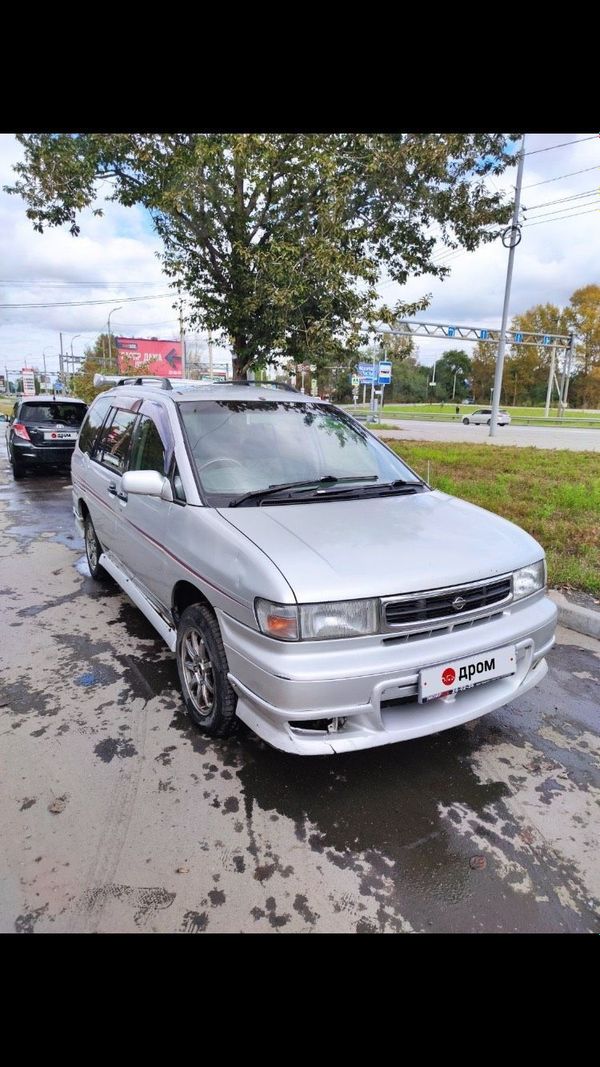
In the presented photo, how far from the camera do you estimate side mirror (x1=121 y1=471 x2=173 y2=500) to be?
10.0 feet

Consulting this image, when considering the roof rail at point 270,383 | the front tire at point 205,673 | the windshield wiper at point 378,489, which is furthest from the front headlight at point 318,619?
the roof rail at point 270,383

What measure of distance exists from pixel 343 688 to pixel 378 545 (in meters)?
0.67

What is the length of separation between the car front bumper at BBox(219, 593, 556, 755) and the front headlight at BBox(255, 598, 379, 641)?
0.04 meters

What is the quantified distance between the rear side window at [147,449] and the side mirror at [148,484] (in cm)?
24

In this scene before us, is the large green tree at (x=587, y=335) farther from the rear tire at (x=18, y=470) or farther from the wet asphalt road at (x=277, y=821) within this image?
the wet asphalt road at (x=277, y=821)

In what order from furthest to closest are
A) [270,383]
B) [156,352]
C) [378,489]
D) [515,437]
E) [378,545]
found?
[156,352]
[515,437]
[270,383]
[378,489]
[378,545]

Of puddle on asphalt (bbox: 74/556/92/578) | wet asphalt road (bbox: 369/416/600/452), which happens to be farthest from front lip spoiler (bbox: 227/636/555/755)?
wet asphalt road (bbox: 369/416/600/452)

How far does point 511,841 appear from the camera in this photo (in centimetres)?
Result: 228

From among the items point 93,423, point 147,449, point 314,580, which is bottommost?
point 314,580

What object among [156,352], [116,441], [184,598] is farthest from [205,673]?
[156,352]

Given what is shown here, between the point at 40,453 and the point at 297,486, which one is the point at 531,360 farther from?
the point at 297,486

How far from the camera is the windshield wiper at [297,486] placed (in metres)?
2.94

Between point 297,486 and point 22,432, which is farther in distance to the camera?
point 22,432

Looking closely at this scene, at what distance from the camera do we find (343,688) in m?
2.16
